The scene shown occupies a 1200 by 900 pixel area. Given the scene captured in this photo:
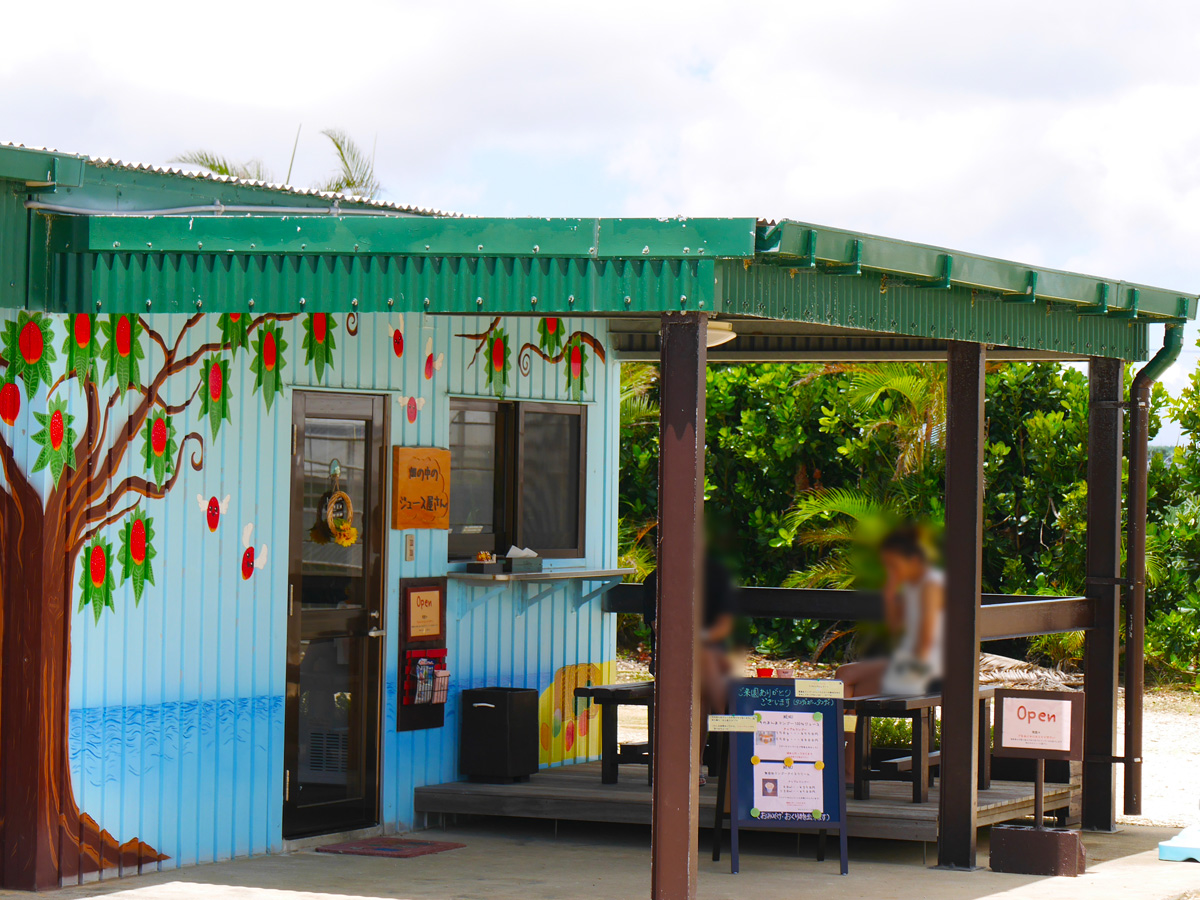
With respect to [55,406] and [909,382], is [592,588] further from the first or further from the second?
[55,406]

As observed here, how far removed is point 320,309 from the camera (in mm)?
6480

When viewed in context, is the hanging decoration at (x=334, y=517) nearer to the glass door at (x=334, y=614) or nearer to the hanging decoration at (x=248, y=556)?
the glass door at (x=334, y=614)

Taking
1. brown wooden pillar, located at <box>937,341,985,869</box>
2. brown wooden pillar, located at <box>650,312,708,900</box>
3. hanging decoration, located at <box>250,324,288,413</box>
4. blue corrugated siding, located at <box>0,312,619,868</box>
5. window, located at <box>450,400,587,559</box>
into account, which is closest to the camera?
brown wooden pillar, located at <box>650,312,708,900</box>

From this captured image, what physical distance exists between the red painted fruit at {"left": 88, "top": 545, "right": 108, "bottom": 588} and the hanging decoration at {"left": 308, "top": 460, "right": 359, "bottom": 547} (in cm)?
128

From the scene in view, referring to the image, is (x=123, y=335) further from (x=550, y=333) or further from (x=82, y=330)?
(x=550, y=333)

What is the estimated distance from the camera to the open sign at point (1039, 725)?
8070 millimetres

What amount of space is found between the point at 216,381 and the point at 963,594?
140 inches

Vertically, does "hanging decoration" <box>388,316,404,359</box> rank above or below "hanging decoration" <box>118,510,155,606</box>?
above

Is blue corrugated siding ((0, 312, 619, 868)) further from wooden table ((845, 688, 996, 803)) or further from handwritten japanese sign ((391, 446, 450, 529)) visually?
wooden table ((845, 688, 996, 803))

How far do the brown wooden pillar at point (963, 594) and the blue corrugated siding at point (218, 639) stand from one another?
2806 millimetres

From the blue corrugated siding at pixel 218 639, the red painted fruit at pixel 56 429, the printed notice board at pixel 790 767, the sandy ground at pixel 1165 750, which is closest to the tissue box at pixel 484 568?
the blue corrugated siding at pixel 218 639

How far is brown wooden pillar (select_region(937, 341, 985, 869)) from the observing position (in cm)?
780

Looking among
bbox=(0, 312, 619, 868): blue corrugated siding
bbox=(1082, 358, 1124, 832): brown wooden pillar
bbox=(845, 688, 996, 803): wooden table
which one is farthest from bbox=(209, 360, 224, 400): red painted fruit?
bbox=(1082, 358, 1124, 832): brown wooden pillar

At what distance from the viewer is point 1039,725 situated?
8102 mm
